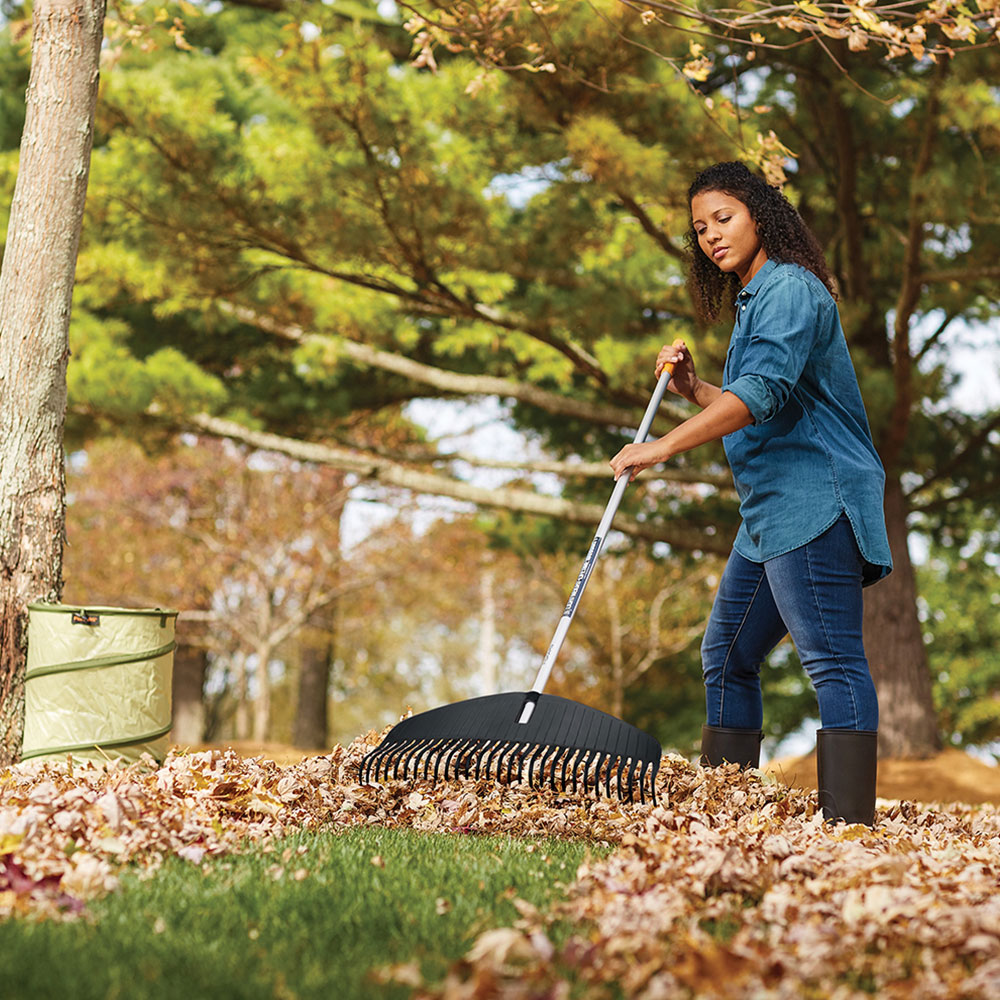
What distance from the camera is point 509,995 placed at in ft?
5.15

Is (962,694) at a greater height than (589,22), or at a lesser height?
lesser

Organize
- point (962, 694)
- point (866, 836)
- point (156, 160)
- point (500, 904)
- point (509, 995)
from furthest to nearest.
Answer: point (962, 694), point (156, 160), point (866, 836), point (500, 904), point (509, 995)

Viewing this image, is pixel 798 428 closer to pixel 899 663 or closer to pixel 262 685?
→ pixel 899 663

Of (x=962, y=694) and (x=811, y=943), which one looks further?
(x=962, y=694)

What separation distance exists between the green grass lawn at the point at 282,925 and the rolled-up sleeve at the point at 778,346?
1.28 m

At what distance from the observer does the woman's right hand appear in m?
3.48

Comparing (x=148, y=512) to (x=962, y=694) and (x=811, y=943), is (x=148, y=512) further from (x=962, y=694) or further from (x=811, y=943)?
(x=811, y=943)

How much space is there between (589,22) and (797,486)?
3.52 meters

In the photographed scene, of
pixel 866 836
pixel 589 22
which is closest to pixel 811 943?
pixel 866 836

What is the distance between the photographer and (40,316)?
4.05m

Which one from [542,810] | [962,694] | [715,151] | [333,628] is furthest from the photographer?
[333,628]

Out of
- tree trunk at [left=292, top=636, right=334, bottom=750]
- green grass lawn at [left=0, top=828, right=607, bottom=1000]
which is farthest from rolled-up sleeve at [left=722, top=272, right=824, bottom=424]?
tree trunk at [left=292, top=636, right=334, bottom=750]

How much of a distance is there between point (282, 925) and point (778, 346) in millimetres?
1922

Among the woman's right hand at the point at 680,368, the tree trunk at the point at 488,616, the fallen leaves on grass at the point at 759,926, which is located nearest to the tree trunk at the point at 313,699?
the tree trunk at the point at 488,616
